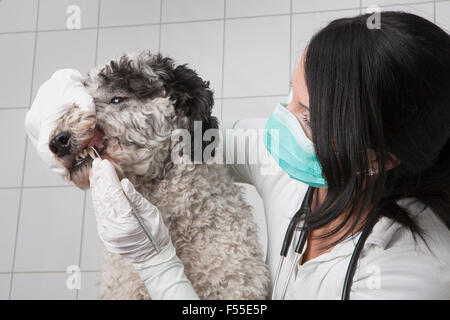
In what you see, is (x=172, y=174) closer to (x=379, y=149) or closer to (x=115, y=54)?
(x=379, y=149)

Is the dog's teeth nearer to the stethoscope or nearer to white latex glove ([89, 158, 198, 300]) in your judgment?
white latex glove ([89, 158, 198, 300])

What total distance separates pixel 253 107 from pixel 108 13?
46 centimetres

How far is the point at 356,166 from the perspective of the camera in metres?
0.75

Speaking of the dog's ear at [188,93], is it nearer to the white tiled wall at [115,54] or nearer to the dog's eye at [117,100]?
the dog's eye at [117,100]

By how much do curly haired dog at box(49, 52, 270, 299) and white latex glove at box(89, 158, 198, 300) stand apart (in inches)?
1.9

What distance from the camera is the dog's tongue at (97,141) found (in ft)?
2.44

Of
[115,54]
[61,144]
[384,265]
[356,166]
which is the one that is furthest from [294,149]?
[115,54]

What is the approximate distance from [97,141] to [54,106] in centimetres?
9

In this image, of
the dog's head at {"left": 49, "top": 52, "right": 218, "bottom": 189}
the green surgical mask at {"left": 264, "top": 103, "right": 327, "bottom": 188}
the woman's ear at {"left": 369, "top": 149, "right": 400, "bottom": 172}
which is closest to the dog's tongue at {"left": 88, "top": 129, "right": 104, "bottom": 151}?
the dog's head at {"left": 49, "top": 52, "right": 218, "bottom": 189}

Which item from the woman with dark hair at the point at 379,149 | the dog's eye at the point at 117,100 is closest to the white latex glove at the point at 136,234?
the dog's eye at the point at 117,100

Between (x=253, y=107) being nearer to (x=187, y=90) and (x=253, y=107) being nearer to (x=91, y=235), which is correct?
(x=187, y=90)

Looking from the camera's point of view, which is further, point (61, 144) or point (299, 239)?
point (299, 239)

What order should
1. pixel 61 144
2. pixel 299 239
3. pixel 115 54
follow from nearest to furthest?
pixel 61 144
pixel 299 239
pixel 115 54

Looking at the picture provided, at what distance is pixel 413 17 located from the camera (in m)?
0.74
